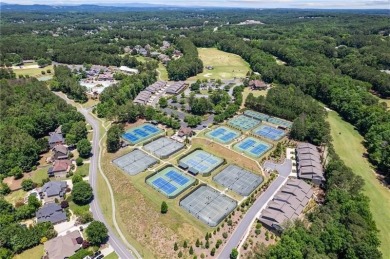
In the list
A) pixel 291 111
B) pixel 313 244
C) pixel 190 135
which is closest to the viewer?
pixel 313 244

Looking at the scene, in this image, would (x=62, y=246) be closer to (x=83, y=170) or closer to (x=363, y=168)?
(x=83, y=170)

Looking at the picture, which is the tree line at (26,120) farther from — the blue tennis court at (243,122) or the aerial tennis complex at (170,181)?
the blue tennis court at (243,122)

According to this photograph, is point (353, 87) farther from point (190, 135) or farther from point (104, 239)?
point (104, 239)

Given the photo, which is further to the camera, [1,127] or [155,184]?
[1,127]

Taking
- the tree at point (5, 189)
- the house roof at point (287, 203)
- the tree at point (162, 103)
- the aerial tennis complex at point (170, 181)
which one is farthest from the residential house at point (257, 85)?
the tree at point (5, 189)

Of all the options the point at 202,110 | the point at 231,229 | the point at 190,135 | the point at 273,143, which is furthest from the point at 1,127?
the point at 273,143

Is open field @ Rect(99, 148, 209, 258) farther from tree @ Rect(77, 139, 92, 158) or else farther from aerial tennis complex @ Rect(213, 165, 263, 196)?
tree @ Rect(77, 139, 92, 158)

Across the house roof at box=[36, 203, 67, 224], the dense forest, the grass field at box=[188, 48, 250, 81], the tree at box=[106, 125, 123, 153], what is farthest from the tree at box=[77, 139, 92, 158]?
the grass field at box=[188, 48, 250, 81]
